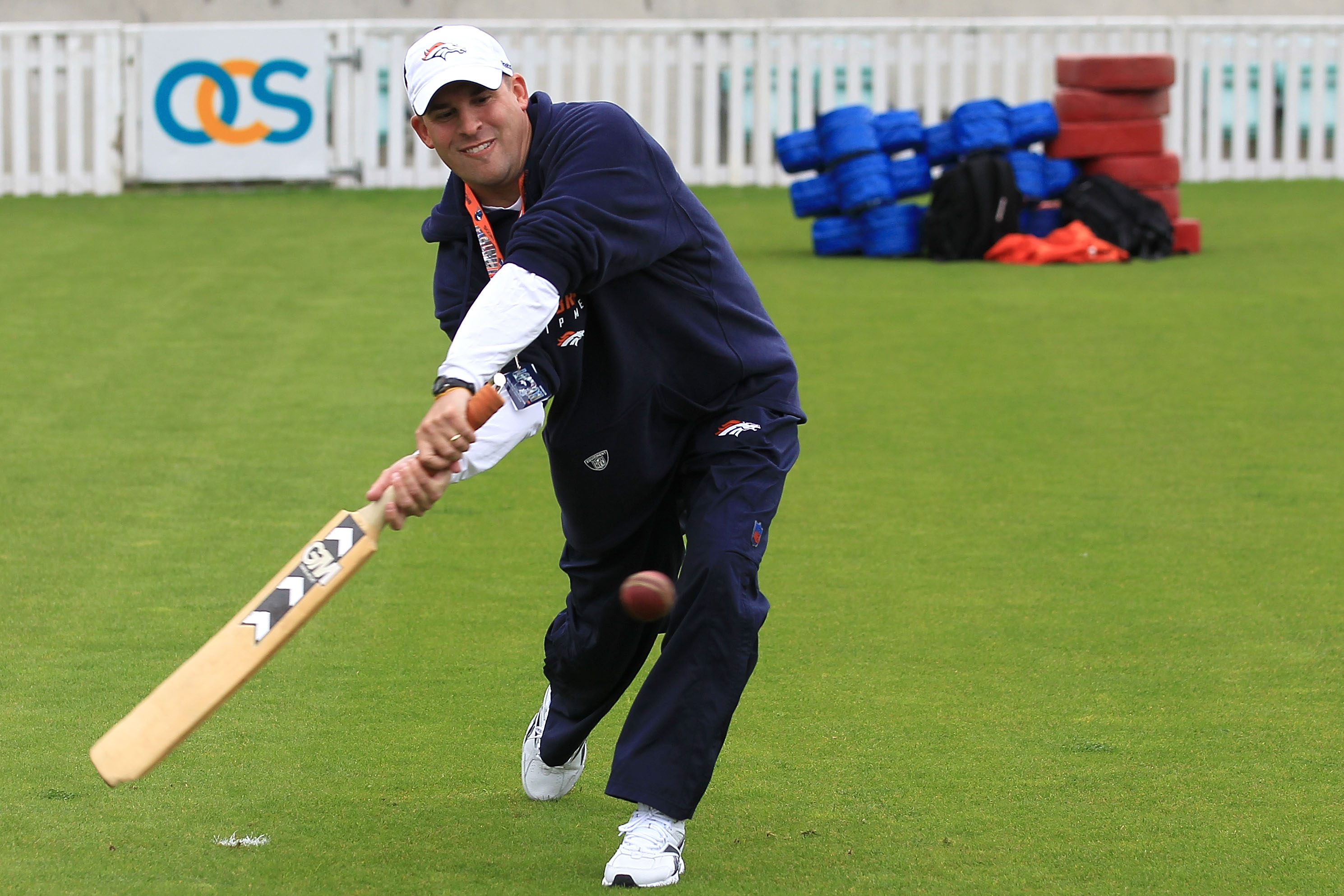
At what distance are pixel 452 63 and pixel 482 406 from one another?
73 cm

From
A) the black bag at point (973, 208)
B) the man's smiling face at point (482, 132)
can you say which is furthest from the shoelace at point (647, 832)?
the black bag at point (973, 208)

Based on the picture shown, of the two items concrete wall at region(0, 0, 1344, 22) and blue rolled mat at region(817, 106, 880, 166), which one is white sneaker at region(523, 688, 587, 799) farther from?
concrete wall at region(0, 0, 1344, 22)

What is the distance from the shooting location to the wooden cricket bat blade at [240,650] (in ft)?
11.1

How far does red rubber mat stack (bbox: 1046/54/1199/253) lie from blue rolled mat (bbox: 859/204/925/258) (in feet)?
4.12

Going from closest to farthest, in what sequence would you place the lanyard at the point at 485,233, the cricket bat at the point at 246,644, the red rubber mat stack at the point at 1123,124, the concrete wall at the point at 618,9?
the cricket bat at the point at 246,644
the lanyard at the point at 485,233
the red rubber mat stack at the point at 1123,124
the concrete wall at the point at 618,9

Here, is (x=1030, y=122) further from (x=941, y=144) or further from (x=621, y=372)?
(x=621, y=372)

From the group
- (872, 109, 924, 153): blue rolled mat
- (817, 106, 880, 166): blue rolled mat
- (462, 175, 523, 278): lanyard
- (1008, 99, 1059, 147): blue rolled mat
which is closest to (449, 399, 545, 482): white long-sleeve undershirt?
(462, 175, 523, 278): lanyard

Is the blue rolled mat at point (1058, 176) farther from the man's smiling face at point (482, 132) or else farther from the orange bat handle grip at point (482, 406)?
the orange bat handle grip at point (482, 406)

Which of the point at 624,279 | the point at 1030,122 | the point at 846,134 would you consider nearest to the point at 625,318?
the point at 624,279

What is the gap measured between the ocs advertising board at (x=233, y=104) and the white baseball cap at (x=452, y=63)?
12775mm

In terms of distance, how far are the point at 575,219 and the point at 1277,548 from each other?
3.93 meters

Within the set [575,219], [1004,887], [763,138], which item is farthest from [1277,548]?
[763,138]

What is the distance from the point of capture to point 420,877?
366 cm

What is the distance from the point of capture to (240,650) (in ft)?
11.6
